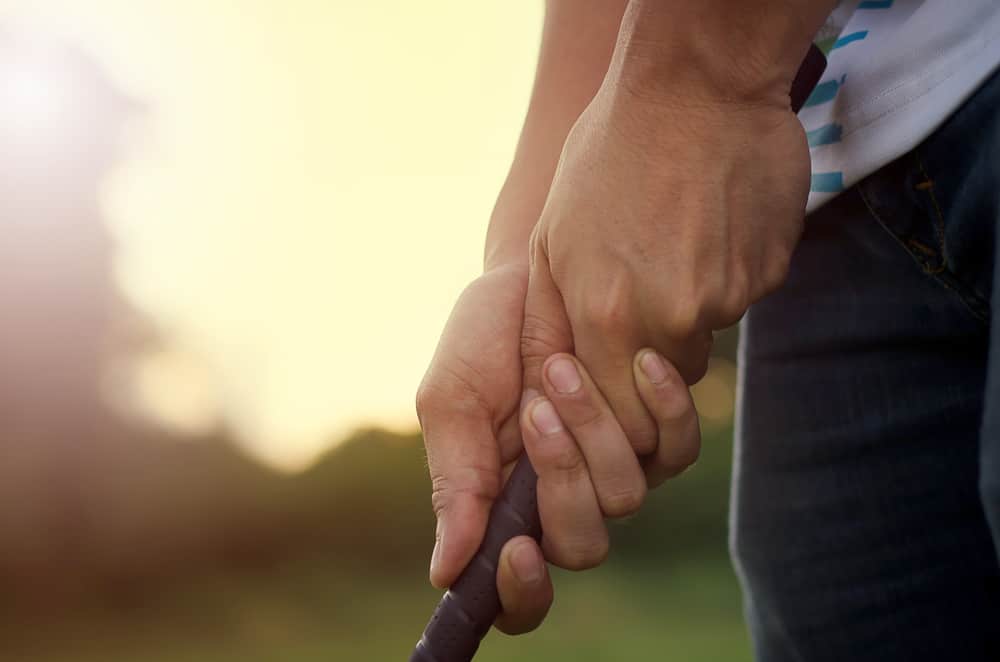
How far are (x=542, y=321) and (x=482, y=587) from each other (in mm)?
382

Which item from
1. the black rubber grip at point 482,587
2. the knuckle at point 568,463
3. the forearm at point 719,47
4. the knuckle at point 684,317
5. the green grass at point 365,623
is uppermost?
the forearm at point 719,47

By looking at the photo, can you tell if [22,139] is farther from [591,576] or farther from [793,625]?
[793,625]

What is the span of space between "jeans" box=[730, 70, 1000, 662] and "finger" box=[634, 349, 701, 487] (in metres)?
0.16

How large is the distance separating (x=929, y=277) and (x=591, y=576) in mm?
11334

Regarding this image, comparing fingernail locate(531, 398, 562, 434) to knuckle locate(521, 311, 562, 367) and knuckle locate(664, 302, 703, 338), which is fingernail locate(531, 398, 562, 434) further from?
knuckle locate(664, 302, 703, 338)

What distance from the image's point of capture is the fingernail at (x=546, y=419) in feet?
4.18

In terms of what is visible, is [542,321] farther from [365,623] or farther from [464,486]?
[365,623]

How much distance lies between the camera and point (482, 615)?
4.43ft

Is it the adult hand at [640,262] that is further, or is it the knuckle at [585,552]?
the knuckle at [585,552]

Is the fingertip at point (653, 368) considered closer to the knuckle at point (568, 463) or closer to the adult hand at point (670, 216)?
the adult hand at point (670, 216)

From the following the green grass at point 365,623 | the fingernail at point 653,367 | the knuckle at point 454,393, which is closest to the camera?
the fingernail at point 653,367

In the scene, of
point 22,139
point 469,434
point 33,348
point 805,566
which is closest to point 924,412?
point 805,566

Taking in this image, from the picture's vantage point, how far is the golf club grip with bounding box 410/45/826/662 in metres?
1.34

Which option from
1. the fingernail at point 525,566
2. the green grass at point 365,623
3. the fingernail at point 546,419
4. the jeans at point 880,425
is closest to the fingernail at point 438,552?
the fingernail at point 525,566
